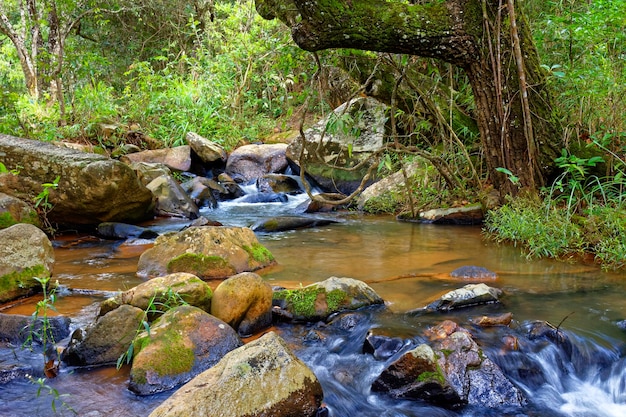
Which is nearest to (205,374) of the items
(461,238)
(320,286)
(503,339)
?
(320,286)

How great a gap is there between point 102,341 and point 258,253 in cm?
210

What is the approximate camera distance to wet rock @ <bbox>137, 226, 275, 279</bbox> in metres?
4.70

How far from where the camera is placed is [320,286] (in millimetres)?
3832

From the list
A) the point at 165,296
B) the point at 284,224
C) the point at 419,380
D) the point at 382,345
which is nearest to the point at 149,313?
the point at 165,296

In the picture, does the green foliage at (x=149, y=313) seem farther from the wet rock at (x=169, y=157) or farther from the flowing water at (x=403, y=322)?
the wet rock at (x=169, y=157)

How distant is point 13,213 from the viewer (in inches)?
216

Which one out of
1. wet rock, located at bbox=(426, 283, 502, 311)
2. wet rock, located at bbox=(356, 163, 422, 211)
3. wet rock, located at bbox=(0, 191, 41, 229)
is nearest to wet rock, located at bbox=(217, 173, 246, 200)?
wet rock, located at bbox=(356, 163, 422, 211)

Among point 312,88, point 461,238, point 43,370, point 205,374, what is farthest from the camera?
point 461,238

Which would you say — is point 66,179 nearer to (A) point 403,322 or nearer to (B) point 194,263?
(B) point 194,263

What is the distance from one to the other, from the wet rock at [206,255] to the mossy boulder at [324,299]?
3.32ft

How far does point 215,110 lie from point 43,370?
34.3ft

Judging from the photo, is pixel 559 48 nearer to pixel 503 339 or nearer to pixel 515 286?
pixel 515 286

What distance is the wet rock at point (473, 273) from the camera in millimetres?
4453

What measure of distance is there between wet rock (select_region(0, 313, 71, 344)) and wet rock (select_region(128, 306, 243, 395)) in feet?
2.23
